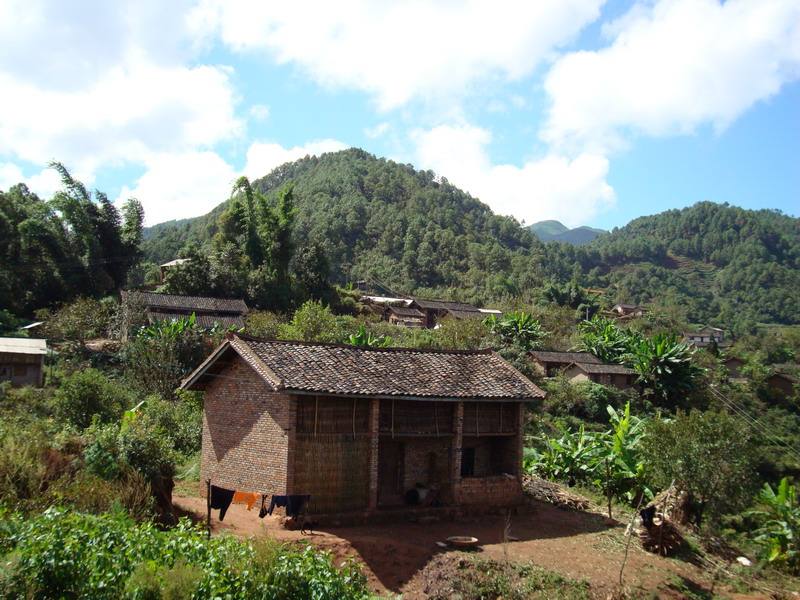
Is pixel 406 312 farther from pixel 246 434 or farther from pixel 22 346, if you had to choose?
pixel 246 434

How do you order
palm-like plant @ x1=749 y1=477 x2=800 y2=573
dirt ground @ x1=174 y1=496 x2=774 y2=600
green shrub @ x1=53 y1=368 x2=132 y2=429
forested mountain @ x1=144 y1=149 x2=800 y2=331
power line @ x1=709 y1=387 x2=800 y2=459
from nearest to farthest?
dirt ground @ x1=174 y1=496 x2=774 y2=600 < palm-like plant @ x1=749 y1=477 x2=800 y2=573 < green shrub @ x1=53 y1=368 x2=132 y2=429 < power line @ x1=709 y1=387 x2=800 y2=459 < forested mountain @ x1=144 y1=149 x2=800 y2=331

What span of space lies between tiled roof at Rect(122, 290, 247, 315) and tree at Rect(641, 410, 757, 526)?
29682 millimetres

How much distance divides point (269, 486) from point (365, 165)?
339 ft

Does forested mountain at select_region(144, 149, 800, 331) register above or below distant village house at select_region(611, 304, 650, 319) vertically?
above

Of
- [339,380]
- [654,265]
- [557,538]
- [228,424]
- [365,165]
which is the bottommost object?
[557,538]

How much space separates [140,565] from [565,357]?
119ft

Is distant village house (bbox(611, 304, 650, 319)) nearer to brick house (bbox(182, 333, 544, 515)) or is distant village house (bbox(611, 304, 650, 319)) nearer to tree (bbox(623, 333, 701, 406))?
tree (bbox(623, 333, 701, 406))

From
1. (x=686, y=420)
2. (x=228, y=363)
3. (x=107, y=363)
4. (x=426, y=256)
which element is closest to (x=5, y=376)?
(x=107, y=363)

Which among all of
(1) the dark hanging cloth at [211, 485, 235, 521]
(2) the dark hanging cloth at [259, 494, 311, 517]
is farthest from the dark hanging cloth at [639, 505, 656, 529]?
(1) the dark hanging cloth at [211, 485, 235, 521]

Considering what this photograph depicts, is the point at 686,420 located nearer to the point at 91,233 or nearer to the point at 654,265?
the point at 91,233

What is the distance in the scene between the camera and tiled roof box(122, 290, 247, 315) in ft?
124

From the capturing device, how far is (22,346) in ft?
88.6

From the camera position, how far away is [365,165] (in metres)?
113

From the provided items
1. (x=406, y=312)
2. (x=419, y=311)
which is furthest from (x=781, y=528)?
(x=419, y=311)
